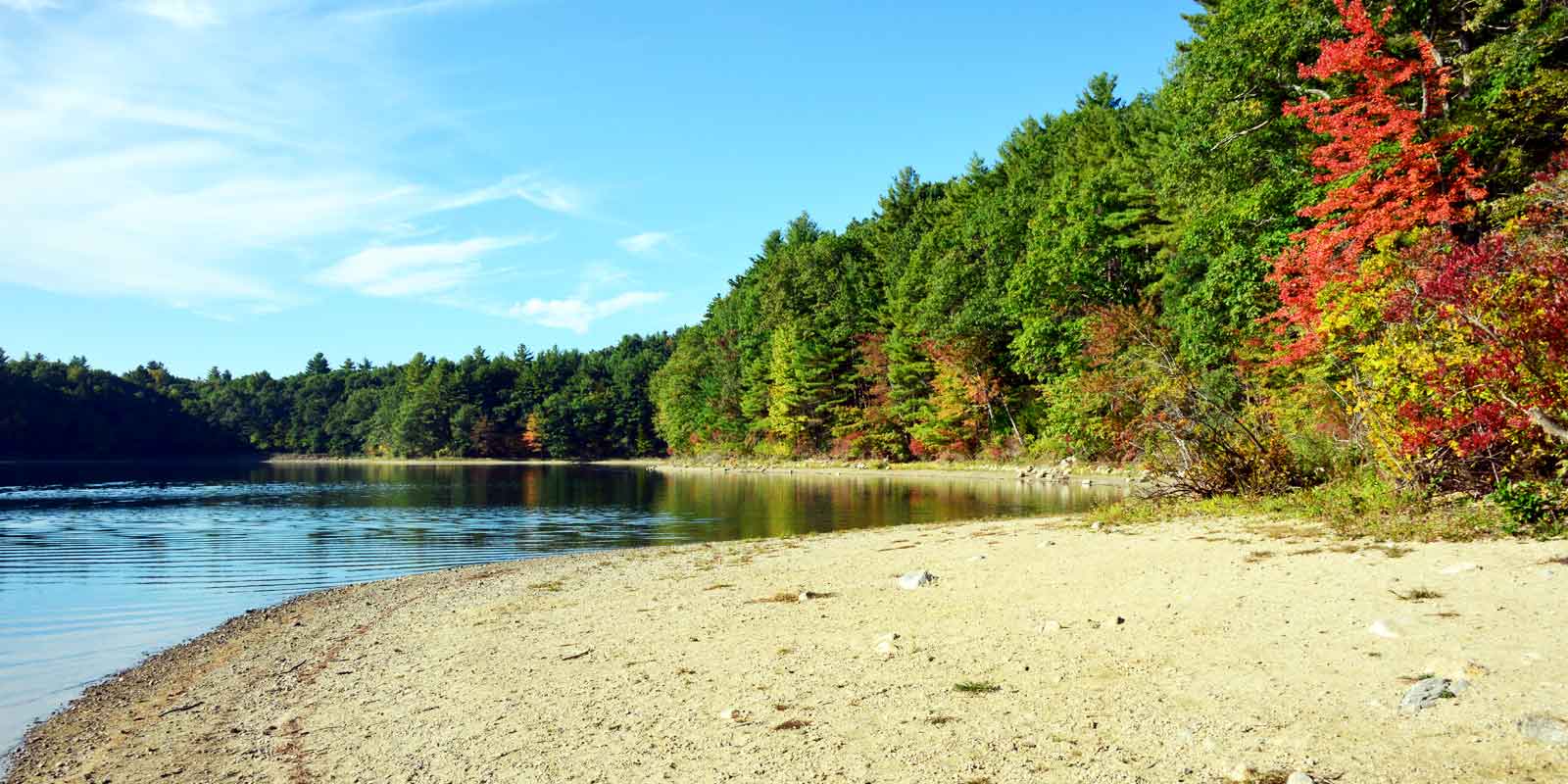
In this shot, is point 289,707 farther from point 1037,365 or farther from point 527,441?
point 527,441

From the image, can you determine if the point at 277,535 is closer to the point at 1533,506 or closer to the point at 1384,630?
the point at 1384,630

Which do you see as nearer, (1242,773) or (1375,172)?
(1242,773)

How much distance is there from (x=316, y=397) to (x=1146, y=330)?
151226 mm

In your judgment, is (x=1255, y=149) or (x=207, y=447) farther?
(x=207, y=447)

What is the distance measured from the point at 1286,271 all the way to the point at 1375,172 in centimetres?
289

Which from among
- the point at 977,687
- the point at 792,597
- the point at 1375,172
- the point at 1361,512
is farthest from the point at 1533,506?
the point at 1375,172

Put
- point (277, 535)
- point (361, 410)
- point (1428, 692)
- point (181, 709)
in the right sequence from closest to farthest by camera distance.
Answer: point (1428, 692) → point (181, 709) → point (277, 535) → point (361, 410)

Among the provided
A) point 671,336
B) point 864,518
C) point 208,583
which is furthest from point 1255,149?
point 671,336

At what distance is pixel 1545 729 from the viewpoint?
4465mm

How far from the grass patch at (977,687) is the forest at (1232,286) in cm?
738

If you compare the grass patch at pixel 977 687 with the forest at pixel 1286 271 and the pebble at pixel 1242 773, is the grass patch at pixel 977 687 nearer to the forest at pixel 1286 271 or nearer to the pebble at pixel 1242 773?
the pebble at pixel 1242 773

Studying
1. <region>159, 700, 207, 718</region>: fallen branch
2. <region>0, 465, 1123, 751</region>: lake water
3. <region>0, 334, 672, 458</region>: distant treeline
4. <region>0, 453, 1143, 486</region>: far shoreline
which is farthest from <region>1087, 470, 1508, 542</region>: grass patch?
<region>0, 334, 672, 458</region>: distant treeline

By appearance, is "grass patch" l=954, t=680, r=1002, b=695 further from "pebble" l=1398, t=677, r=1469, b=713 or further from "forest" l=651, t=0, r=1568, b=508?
"forest" l=651, t=0, r=1568, b=508

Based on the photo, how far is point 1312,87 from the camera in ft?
72.4
